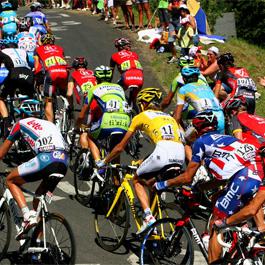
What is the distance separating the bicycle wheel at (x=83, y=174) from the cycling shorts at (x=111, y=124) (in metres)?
0.79

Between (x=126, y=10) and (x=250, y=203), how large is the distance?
17.2 meters

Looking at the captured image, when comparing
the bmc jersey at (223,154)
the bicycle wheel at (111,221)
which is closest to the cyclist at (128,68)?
the bicycle wheel at (111,221)

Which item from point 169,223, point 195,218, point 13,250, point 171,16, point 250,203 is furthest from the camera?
point 171,16

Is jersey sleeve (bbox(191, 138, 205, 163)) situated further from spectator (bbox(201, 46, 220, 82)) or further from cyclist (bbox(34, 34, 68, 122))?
spectator (bbox(201, 46, 220, 82))

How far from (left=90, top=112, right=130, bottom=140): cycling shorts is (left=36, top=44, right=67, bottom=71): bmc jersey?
150 inches

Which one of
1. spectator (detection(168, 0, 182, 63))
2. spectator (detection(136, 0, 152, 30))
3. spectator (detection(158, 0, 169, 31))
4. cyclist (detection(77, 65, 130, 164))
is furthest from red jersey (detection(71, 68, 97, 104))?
spectator (detection(136, 0, 152, 30))

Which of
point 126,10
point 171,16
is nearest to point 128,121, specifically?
point 171,16

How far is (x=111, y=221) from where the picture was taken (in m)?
8.84

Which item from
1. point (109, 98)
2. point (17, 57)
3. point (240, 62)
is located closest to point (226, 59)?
point (109, 98)

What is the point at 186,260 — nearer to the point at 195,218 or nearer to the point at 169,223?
the point at 169,223

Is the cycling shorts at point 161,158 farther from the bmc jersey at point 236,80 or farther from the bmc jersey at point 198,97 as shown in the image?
the bmc jersey at point 236,80

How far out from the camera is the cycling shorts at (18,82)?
40.5ft

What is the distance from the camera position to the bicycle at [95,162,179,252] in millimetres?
8250

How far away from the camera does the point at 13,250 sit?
844cm
